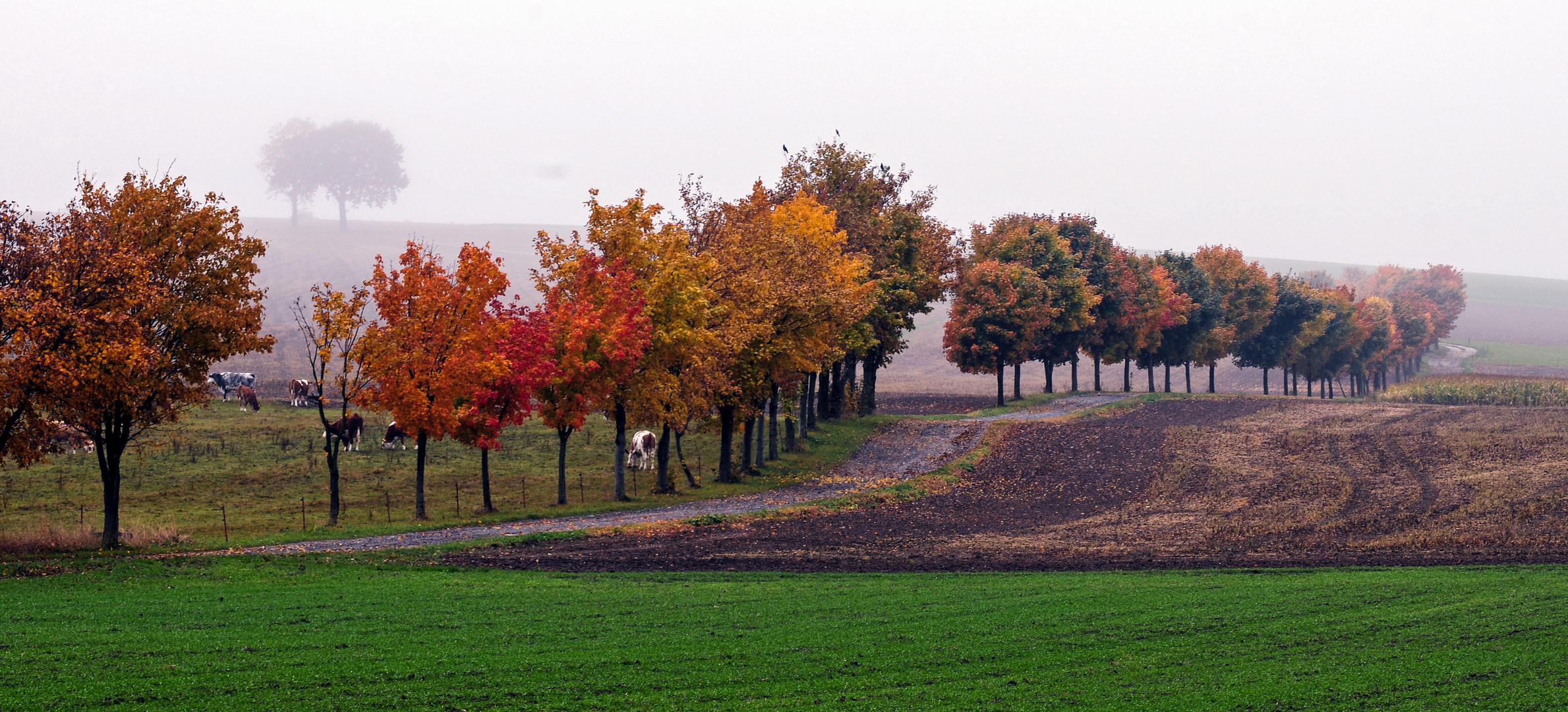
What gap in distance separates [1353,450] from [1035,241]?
30.4 meters

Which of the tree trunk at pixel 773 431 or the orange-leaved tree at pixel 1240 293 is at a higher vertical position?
the orange-leaved tree at pixel 1240 293

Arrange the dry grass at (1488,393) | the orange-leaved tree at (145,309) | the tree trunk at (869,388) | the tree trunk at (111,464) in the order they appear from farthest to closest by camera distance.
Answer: the dry grass at (1488,393) → the tree trunk at (869,388) → the tree trunk at (111,464) → the orange-leaved tree at (145,309)

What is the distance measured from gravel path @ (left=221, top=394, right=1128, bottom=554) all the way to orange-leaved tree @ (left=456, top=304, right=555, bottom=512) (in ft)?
12.5

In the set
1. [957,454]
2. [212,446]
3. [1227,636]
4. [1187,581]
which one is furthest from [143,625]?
[957,454]

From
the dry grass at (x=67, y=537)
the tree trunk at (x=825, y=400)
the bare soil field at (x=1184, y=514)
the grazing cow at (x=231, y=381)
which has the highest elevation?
the grazing cow at (x=231, y=381)

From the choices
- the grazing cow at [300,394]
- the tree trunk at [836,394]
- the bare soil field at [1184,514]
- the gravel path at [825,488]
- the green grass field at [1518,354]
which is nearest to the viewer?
the bare soil field at [1184,514]

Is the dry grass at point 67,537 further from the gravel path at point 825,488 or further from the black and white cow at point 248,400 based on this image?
the black and white cow at point 248,400

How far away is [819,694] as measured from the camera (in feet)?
52.0

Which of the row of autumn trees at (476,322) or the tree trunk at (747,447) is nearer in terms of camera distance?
the row of autumn trees at (476,322)

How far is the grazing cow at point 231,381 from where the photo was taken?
212 feet

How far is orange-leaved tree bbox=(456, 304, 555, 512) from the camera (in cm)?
3638

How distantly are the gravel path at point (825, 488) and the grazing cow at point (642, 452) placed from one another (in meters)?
9.23

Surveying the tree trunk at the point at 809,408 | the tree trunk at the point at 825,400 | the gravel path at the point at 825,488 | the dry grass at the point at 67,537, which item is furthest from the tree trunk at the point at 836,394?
the dry grass at the point at 67,537

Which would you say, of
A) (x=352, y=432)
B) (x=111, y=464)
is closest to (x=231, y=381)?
(x=352, y=432)
